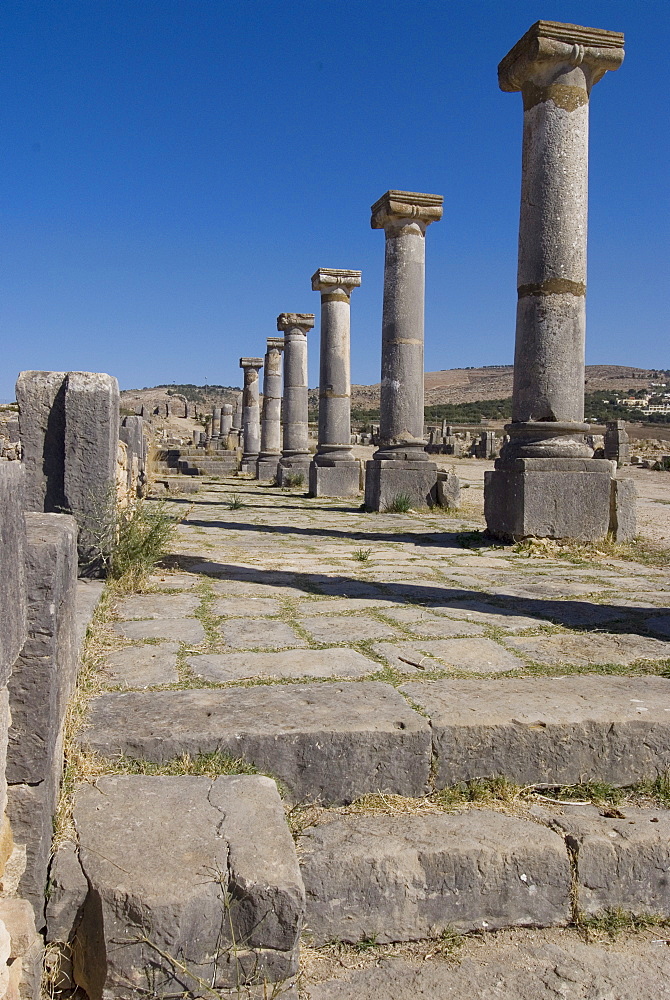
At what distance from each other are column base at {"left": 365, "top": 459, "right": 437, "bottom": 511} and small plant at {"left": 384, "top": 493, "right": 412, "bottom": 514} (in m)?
0.02

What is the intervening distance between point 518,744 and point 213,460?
66.4 ft

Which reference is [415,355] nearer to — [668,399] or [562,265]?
[562,265]

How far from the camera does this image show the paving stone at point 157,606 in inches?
157

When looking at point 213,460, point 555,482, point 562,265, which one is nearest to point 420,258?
point 562,265

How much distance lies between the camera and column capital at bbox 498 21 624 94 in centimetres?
668

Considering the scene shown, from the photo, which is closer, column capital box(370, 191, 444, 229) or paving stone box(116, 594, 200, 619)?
paving stone box(116, 594, 200, 619)

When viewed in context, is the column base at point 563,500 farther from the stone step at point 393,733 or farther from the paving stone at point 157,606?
the stone step at point 393,733

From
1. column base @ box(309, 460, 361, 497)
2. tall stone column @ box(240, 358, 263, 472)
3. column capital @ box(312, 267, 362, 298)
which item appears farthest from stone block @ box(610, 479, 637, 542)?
tall stone column @ box(240, 358, 263, 472)

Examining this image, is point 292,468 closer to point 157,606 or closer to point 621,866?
point 157,606

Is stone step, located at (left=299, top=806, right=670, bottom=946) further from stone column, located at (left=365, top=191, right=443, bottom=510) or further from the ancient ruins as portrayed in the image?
stone column, located at (left=365, top=191, right=443, bottom=510)

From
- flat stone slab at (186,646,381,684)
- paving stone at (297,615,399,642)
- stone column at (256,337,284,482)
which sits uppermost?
stone column at (256,337,284,482)

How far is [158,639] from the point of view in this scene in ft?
11.4

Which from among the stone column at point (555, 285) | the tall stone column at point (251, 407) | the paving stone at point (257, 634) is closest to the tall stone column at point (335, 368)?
the stone column at point (555, 285)

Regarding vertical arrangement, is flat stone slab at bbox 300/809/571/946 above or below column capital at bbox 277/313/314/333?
below
